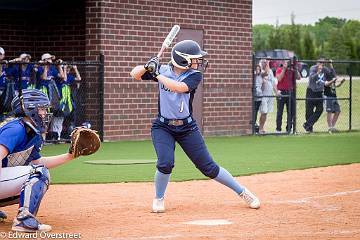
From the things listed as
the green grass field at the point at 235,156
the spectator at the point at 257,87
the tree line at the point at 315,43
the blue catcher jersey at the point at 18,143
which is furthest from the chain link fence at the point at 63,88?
the tree line at the point at 315,43

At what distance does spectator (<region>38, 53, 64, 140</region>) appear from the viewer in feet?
61.9

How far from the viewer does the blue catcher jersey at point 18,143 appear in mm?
8016

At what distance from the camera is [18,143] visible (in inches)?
321

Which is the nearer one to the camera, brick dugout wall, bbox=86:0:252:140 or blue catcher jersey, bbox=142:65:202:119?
blue catcher jersey, bbox=142:65:202:119

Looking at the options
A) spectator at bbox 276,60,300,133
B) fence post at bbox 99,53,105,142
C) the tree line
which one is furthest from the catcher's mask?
the tree line

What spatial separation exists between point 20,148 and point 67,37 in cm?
1334

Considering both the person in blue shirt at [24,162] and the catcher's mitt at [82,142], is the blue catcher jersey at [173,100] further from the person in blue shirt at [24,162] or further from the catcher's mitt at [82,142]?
the person in blue shirt at [24,162]

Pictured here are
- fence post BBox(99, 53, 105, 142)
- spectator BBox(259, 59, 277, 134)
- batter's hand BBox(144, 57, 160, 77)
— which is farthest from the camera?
spectator BBox(259, 59, 277, 134)

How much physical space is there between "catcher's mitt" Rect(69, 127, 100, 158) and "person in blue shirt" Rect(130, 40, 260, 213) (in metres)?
0.98

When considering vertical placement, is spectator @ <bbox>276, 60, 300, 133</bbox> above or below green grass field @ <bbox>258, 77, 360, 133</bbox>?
above

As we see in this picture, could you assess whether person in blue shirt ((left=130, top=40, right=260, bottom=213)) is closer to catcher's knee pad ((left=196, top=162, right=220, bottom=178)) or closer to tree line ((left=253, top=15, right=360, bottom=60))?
catcher's knee pad ((left=196, top=162, right=220, bottom=178))

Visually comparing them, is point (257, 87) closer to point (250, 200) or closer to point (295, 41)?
point (250, 200)

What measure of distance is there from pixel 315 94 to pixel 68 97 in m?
7.90

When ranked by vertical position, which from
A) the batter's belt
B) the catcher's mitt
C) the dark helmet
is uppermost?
the dark helmet
